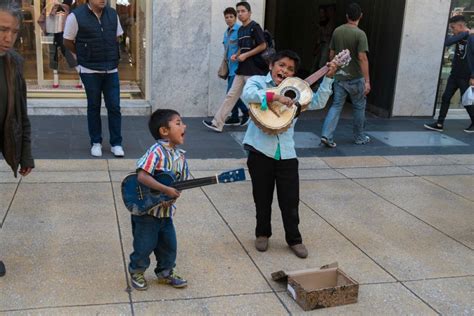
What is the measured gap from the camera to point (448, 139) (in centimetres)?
810

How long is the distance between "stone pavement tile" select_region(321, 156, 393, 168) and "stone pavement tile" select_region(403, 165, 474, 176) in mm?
324

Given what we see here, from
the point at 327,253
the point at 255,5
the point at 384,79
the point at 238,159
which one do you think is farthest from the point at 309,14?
the point at 327,253

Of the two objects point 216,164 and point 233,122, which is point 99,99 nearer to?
point 216,164

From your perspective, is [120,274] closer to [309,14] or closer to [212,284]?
[212,284]

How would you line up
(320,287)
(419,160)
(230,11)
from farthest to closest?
(230,11), (419,160), (320,287)

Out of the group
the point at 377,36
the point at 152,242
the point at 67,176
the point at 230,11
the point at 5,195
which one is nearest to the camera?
the point at 152,242

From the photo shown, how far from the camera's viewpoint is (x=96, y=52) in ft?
19.4

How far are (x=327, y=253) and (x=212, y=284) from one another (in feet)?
3.43

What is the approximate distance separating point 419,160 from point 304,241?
3241mm

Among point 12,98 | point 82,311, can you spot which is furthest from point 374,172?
point 12,98

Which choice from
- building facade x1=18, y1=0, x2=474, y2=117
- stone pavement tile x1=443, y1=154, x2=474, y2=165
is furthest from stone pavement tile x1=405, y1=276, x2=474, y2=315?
building facade x1=18, y1=0, x2=474, y2=117

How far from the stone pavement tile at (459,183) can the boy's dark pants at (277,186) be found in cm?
254

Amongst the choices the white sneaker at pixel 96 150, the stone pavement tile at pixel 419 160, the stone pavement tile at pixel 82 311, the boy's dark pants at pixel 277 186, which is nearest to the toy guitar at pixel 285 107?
the boy's dark pants at pixel 277 186

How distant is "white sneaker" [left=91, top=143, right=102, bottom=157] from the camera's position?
244 inches
